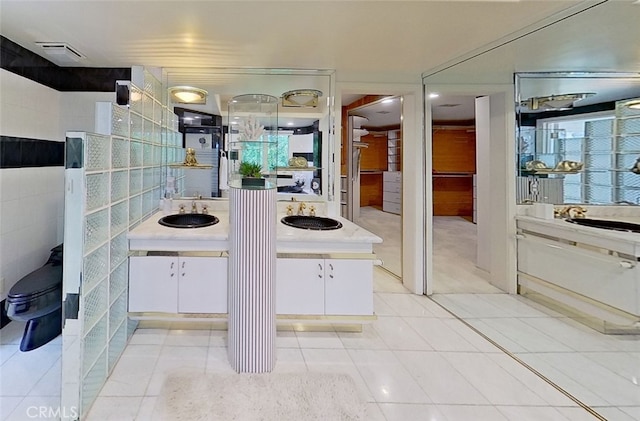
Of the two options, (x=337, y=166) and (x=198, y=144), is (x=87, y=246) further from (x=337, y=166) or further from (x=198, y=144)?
(x=337, y=166)

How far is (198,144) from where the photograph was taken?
3.23 metres

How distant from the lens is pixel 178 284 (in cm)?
246

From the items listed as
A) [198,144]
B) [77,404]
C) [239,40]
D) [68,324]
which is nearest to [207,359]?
[77,404]

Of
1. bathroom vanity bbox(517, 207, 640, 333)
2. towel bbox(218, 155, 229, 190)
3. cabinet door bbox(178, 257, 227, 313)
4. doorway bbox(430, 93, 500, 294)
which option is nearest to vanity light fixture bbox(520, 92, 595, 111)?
doorway bbox(430, 93, 500, 294)

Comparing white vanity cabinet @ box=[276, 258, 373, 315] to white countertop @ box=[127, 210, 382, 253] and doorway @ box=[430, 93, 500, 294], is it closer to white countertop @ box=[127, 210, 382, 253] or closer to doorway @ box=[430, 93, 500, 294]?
white countertop @ box=[127, 210, 382, 253]

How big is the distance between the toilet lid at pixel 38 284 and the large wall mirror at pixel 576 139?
424cm

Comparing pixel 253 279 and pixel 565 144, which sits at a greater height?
pixel 565 144

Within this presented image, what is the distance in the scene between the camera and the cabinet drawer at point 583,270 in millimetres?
2441

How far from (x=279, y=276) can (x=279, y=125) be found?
4.90 feet

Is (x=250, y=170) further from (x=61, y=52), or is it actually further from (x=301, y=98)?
(x=61, y=52)

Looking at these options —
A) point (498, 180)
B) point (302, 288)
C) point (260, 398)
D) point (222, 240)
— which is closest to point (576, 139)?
point (498, 180)

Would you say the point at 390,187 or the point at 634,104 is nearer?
the point at 634,104

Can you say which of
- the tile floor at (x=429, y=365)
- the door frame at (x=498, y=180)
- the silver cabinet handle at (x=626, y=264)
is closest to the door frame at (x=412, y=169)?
the door frame at (x=498, y=180)

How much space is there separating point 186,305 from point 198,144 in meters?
1.57
